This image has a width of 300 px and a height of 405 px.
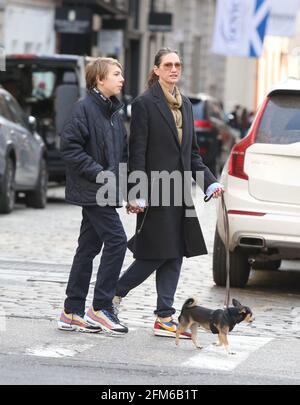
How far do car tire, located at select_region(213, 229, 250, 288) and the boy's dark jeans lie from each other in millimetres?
2758

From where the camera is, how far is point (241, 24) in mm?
34250

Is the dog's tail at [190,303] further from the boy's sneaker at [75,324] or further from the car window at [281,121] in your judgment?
the car window at [281,121]

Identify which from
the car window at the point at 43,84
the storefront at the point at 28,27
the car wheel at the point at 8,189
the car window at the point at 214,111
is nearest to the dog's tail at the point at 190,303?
the car wheel at the point at 8,189

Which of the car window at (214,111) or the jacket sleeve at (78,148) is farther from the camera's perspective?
the car window at (214,111)

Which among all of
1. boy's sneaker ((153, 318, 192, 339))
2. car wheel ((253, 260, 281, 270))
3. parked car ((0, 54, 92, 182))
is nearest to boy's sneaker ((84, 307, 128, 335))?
boy's sneaker ((153, 318, 192, 339))

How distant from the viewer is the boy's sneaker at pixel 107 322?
9008 mm

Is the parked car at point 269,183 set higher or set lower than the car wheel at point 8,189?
higher

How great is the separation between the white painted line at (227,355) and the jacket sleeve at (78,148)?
129 cm

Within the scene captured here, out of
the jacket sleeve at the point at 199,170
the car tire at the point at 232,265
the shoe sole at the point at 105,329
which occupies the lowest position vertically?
the car tire at the point at 232,265

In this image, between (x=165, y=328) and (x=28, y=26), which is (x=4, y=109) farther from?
(x=28, y=26)

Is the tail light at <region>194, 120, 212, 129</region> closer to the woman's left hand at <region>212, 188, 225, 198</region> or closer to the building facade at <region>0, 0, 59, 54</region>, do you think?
the building facade at <region>0, 0, 59, 54</region>

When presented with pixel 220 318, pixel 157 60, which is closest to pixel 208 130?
pixel 157 60

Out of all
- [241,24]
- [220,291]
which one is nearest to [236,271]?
[220,291]
